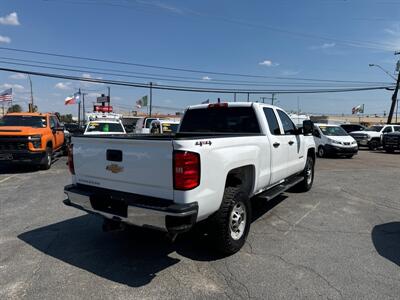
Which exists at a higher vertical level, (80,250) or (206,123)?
(206,123)

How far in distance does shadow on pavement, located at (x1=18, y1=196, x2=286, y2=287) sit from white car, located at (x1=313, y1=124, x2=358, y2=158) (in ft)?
47.1

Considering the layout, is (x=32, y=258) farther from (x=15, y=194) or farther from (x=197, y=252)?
(x=15, y=194)

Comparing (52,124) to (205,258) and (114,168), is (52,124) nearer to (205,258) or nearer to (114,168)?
(114,168)

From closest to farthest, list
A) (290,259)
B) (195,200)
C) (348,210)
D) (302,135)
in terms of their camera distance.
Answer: (195,200)
(290,259)
(348,210)
(302,135)

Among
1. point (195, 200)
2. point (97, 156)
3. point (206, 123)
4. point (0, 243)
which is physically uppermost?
point (206, 123)

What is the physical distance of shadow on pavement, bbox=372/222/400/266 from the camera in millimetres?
4332

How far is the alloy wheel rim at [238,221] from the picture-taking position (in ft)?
14.2

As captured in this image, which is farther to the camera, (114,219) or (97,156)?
(97,156)

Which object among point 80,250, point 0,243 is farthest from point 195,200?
point 0,243

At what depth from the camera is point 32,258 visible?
Answer: 4184 millimetres

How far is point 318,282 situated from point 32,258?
3417 mm

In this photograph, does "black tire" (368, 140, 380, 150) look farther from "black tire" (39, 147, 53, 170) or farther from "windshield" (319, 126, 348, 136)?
"black tire" (39, 147, 53, 170)

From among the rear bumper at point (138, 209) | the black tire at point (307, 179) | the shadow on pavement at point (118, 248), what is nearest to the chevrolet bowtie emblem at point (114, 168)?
the rear bumper at point (138, 209)

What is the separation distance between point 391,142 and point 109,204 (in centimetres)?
2239
